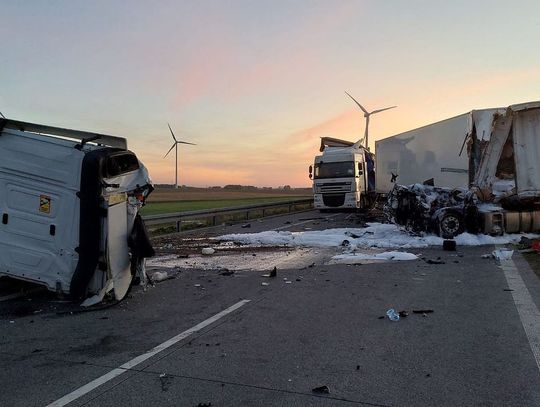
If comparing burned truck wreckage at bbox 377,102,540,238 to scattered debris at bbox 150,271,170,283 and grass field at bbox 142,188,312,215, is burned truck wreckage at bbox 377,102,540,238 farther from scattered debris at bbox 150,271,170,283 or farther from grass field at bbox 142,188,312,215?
grass field at bbox 142,188,312,215

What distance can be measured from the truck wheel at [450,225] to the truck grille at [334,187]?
40.1ft

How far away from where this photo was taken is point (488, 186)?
45.6ft

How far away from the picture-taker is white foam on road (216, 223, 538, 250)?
1277cm

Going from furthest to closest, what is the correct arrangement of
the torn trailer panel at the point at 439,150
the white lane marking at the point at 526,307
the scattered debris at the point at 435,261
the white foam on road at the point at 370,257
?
the torn trailer panel at the point at 439,150 → the white foam on road at the point at 370,257 → the scattered debris at the point at 435,261 → the white lane marking at the point at 526,307

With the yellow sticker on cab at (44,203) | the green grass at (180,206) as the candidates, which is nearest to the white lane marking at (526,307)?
the yellow sticker on cab at (44,203)

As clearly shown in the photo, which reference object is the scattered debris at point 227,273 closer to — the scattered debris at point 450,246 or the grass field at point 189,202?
the scattered debris at point 450,246

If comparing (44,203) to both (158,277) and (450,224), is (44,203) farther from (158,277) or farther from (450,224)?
(450,224)

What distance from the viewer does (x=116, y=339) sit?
16.6 feet

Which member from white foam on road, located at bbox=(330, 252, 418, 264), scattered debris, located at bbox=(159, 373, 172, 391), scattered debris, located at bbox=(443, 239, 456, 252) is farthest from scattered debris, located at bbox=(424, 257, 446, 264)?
scattered debris, located at bbox=(159, 373, 172, 391)

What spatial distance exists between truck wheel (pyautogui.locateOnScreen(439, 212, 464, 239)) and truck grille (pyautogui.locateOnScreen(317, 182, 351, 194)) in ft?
40.1

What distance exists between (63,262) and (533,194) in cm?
1219

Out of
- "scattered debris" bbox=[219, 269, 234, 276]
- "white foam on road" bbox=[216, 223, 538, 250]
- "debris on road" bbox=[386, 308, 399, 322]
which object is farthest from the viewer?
"white foam on road" bbox=[216, 223, 538, 250]

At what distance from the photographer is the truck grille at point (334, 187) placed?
25.8 m

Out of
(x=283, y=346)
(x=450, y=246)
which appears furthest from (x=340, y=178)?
(x=283, y=346)
